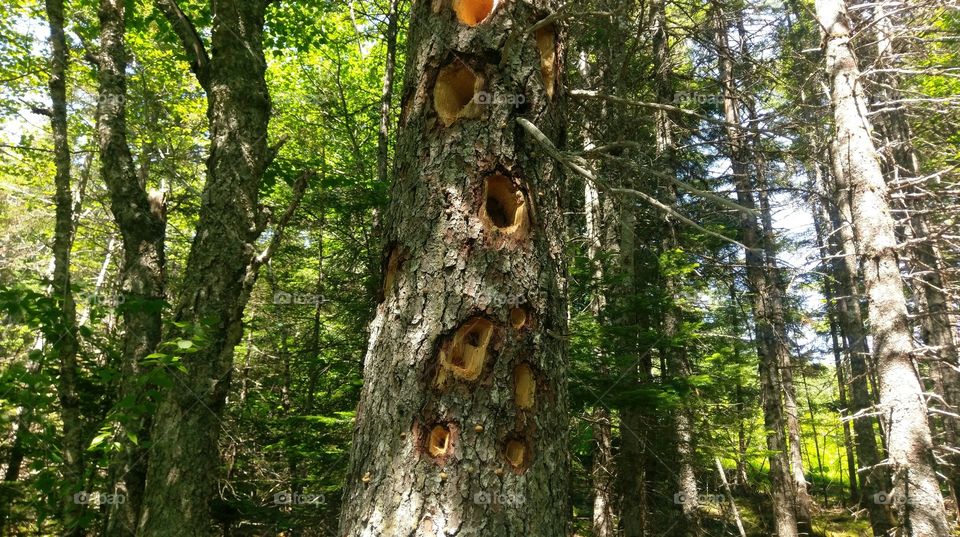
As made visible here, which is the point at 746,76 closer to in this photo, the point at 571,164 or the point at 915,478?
the point at 571,164

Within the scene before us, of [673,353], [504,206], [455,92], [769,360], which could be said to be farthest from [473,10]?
[769,360]

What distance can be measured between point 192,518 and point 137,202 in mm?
3196

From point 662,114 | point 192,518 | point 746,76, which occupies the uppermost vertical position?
point 662,114

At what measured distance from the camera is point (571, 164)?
7.48ft

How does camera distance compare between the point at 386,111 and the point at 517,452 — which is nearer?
the point at 517,452

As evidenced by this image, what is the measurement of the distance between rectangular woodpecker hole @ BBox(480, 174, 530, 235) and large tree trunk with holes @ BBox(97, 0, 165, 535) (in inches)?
155

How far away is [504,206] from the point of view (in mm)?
2488

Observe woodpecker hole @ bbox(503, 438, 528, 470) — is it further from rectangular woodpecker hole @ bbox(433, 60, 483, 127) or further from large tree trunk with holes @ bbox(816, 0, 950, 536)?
large tree trunk with holes @ bbox(816, 0, 950, 536)

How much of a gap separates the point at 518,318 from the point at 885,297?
6502 mm

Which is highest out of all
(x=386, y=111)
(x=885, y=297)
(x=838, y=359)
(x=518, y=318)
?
(x=838, y=359)

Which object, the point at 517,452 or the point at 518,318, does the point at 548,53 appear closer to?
the point at 518,318

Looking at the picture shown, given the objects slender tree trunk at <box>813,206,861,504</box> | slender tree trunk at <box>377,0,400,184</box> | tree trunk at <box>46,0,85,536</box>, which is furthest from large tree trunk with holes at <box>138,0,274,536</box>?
slender tree trunk at <box>813,206,861,504</box>

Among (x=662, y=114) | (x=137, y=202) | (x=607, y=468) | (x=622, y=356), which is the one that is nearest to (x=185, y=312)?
(x=137, y=202)

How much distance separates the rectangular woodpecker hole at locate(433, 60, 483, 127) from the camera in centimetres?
246
